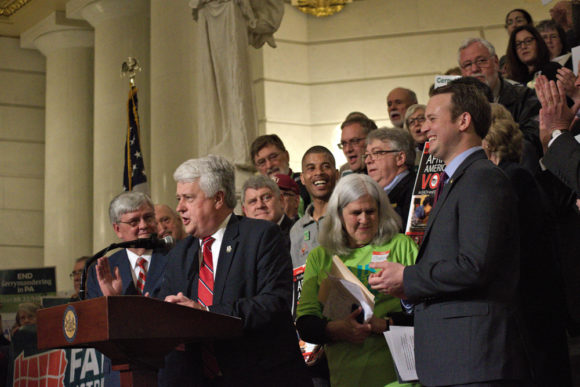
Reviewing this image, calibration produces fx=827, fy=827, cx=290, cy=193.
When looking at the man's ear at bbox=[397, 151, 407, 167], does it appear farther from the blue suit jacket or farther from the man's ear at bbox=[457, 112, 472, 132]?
the man's ear at bbox=[457, 112, 472, 132]

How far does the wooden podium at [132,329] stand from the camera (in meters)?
2.62

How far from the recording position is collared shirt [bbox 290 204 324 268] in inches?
184

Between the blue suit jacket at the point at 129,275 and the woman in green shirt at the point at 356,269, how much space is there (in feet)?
2.39

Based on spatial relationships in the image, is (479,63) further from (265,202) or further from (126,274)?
(126,274)

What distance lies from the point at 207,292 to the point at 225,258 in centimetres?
16

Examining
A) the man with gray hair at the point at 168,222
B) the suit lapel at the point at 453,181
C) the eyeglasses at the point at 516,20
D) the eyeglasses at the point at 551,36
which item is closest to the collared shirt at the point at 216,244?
the suit lapel at the point at 453,181

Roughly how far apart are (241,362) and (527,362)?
1.11 meters

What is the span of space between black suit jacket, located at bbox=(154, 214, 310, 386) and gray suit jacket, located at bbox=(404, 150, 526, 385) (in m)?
0.64

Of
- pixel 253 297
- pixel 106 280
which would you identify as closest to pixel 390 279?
pixel 253 297

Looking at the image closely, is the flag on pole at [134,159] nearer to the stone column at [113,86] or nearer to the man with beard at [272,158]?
the stone column at [113,86]

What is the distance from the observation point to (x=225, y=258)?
11.1 feet

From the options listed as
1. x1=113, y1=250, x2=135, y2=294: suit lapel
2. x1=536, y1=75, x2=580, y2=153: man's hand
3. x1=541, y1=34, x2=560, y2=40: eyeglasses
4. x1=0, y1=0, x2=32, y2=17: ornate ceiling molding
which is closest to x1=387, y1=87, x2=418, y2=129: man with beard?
x1=541, y1=34, x2=560, y2=40: eyeglasses

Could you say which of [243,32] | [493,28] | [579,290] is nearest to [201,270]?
[579,290]

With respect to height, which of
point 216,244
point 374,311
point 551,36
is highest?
point 551,36
